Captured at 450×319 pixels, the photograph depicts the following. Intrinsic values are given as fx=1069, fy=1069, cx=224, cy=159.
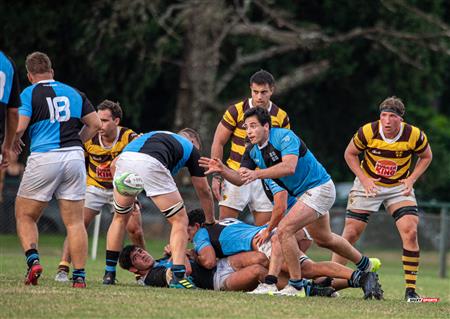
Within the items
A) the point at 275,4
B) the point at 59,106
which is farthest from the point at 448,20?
the point at 59,106

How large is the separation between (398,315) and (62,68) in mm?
20105

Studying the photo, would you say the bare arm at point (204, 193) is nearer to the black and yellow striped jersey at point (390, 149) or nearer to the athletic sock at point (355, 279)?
the athletic sock at point (355, 279)

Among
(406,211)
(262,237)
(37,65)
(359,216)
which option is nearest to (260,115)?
(262,237)

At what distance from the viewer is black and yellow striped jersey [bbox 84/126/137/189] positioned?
13.4 metres

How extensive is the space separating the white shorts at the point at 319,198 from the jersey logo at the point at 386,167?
143 cm

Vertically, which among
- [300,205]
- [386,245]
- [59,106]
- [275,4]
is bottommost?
[386,245]

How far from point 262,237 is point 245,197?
171 cm

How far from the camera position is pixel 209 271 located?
38.7 feet

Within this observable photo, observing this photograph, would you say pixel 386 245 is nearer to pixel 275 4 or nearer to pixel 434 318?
pixel 275 4

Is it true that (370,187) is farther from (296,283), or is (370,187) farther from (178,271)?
(178,271)

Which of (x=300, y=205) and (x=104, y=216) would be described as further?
(x=104, y=216)

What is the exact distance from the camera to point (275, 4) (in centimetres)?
2897

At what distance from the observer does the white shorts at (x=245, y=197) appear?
13.3 m

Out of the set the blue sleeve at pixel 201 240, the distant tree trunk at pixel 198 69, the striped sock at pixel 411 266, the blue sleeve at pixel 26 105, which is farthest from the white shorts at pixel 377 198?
the distant tree trunk at pixel 198 69
